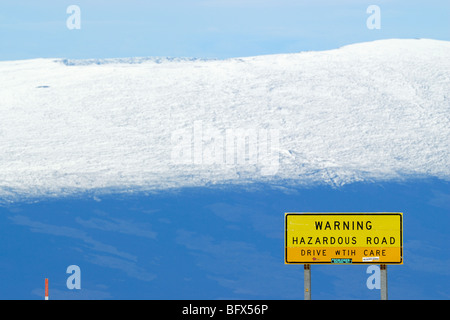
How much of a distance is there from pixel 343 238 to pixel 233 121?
17.6m

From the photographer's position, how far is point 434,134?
27.5 metres

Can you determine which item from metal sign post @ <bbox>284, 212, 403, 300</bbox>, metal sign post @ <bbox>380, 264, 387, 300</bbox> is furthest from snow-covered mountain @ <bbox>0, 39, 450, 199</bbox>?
metal sign post @ <bbox>284, 212, 403, 300</bbox>

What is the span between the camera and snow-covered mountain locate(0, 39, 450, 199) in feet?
85.0

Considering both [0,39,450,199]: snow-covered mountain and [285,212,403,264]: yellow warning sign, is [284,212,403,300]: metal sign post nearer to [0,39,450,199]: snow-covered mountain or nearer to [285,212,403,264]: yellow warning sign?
[285,212,403,264]: yellow warning sign

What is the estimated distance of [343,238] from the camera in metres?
11.5

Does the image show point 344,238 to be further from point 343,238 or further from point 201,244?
point 201,244

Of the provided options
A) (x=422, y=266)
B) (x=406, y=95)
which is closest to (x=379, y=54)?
(x=406, y=95)

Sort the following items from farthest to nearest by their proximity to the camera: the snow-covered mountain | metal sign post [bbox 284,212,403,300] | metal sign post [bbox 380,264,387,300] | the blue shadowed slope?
the snow-covered mountain, the blue shadowed slope, metal sign post [bbox 380,264,387,300], metal sign post [bbox 284,212,403,300]

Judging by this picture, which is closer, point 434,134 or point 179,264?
point 179,264

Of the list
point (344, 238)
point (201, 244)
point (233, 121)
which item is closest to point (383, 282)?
point (344, 238)

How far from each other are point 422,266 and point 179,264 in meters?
7.08

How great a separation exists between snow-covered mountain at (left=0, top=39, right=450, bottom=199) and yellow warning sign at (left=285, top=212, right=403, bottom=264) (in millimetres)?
13833

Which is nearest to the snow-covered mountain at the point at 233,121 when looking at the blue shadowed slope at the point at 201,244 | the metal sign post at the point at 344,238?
the blue shadowed slope at the point at 201,244

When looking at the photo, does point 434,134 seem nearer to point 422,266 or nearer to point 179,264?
point 422,266
